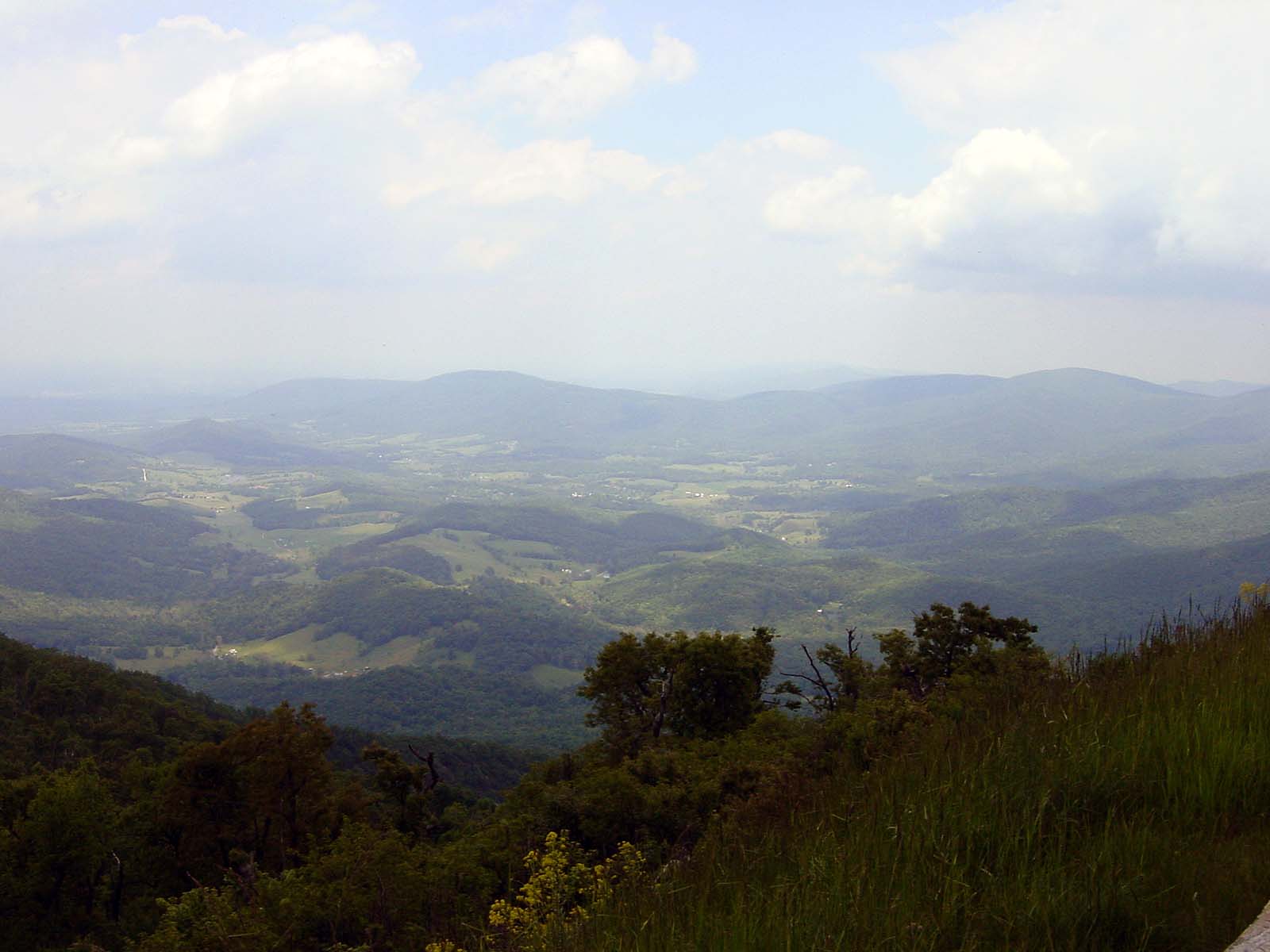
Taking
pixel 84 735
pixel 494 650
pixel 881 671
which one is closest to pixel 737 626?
pixel 494 650

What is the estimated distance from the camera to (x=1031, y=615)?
150 m

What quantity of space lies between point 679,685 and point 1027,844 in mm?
26273

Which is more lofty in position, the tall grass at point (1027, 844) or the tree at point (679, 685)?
the tall grass at point (1027, 844)

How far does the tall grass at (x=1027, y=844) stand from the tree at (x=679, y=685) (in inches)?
946

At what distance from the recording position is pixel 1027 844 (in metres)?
3.30

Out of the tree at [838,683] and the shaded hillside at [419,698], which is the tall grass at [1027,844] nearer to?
the tree at [838,683]

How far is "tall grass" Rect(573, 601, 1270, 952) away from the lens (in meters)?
2.87

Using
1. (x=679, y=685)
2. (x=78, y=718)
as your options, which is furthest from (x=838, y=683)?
(x=78, y=718)

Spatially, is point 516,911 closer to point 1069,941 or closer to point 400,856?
point 1069,941

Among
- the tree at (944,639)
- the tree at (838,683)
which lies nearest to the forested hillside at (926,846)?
the tree at (838,683)

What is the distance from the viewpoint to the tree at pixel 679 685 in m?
28.4

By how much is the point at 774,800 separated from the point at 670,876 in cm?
129

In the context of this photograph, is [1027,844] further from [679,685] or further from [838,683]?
[679,685]

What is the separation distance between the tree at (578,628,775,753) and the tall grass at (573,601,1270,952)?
78.8 feet
